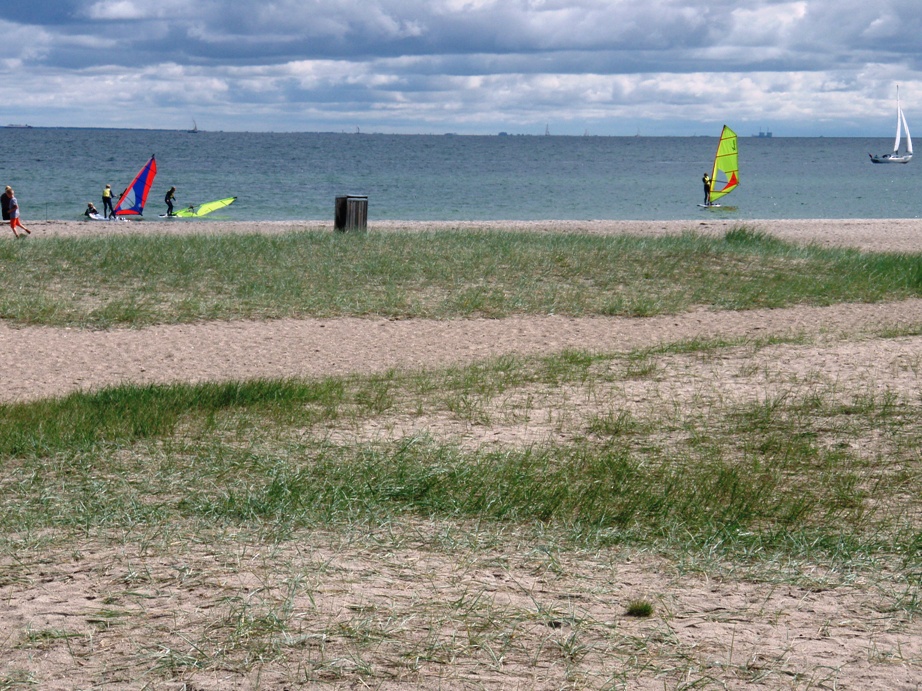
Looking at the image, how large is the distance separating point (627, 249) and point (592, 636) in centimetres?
1589

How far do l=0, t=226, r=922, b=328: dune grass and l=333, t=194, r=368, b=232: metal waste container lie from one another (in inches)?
40.6

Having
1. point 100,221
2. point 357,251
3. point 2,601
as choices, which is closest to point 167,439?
point 2,601

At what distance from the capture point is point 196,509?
5.61m

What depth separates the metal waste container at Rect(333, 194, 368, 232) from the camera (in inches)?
839

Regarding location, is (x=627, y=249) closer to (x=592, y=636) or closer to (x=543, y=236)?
(x=543, y=236)

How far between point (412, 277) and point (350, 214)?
18.4ft

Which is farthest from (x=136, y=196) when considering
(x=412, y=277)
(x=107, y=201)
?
(x=412, y=277)

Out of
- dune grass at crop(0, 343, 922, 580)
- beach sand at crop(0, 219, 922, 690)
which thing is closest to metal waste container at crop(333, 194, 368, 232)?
dune grass at crop(0, 343, 922, 580)

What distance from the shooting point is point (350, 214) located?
21391 mm

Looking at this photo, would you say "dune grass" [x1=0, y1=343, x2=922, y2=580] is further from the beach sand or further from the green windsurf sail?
the green windsurf sail

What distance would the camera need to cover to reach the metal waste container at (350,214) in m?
21.3

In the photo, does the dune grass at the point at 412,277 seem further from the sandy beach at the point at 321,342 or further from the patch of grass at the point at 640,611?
the patch of grass at the point at 640,611

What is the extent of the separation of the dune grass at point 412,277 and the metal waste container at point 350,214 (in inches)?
40.6

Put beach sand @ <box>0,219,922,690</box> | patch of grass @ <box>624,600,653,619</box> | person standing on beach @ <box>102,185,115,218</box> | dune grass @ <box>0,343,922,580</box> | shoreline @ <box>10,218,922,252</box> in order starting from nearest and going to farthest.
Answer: beach sand @ <box>0,219,922,690</box> < patch of grass @ <box>624,600,653,619</box> < dune grass @ <box>0,343,922,580</box> < shoreline @ <box>10,218,922,252</box> < person standing on beach @ <box>102,185,115,218</box>
